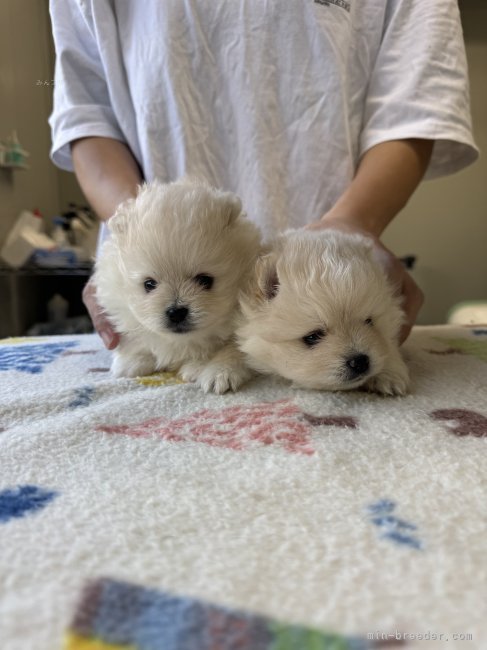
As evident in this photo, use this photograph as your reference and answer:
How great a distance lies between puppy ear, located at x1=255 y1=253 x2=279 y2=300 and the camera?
0.94 m

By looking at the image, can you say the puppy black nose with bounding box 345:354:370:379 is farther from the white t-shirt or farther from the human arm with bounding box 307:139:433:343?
the white t-shirt

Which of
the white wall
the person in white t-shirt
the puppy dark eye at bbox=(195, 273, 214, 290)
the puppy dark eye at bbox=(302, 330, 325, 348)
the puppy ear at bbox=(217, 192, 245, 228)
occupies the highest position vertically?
the person in white t-shirt

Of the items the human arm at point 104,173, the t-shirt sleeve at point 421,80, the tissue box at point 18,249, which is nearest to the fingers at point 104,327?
the human arm at point 104,173

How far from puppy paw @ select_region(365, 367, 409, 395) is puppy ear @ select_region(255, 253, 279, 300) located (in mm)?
227

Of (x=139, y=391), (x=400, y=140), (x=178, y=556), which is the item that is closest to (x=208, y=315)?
(x=139, y=391)

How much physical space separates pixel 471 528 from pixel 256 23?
4.33ft

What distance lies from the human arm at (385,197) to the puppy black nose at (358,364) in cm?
27

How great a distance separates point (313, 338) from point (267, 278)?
0.43ft

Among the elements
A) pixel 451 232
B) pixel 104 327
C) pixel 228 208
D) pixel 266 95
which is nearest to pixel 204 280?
pixel 228 208

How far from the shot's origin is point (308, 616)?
0.37 m

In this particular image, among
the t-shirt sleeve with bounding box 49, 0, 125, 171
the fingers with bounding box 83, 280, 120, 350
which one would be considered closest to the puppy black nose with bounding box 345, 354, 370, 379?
the fingers with bounding box 83, 280, 120, 350

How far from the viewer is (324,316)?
88 cm

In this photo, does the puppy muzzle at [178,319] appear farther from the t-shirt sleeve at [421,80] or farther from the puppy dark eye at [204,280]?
the t-shirt sleeve at [421,80]

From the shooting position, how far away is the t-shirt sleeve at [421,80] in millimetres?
1352
